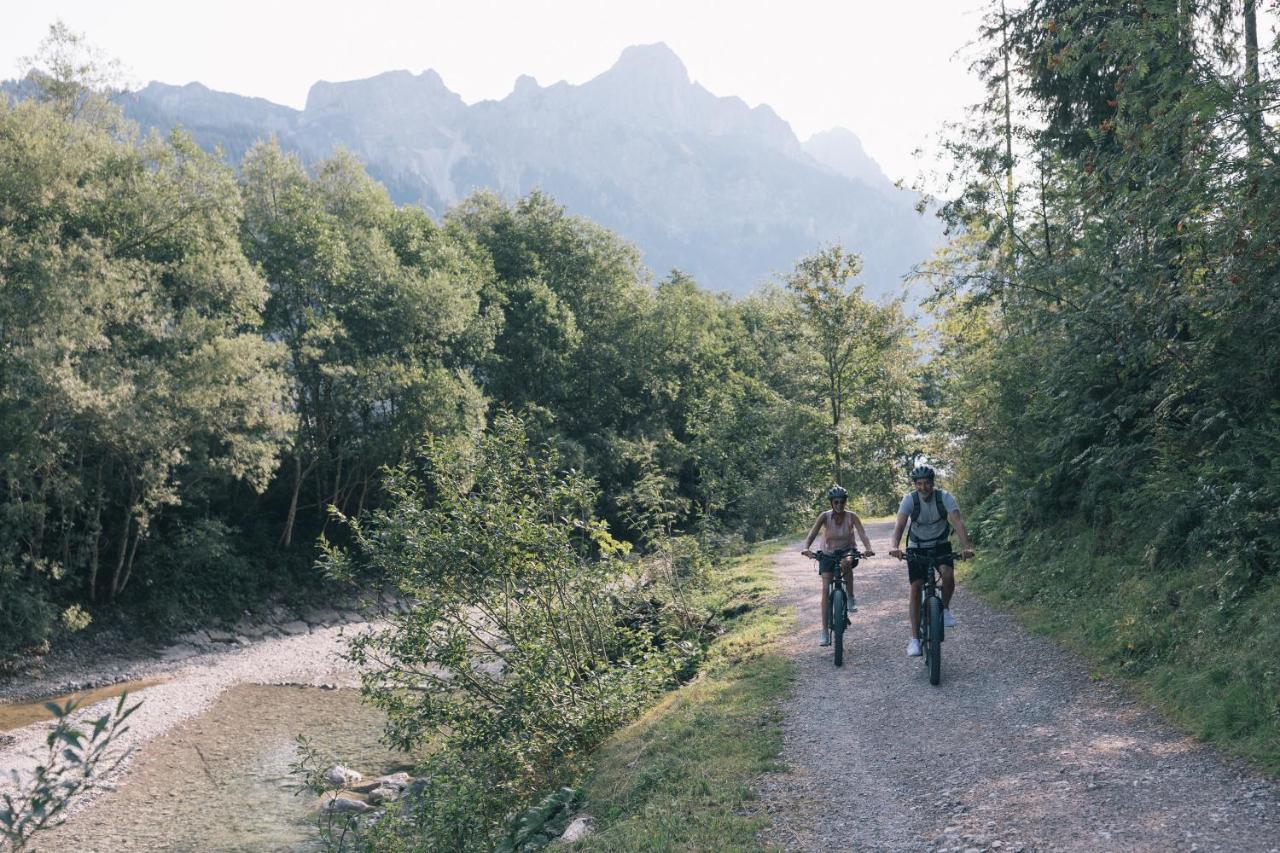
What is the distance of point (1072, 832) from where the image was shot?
5.76 m

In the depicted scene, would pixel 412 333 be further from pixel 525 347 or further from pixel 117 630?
pixel 117 630

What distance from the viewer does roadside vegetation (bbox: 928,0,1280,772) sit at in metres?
8.23

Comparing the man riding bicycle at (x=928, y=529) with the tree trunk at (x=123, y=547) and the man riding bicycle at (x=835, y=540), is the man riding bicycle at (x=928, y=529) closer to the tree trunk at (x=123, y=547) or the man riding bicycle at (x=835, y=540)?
the man riding bicycle at (x=835, y=540)

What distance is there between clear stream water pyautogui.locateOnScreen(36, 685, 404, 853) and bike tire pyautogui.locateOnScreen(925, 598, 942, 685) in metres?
7.34

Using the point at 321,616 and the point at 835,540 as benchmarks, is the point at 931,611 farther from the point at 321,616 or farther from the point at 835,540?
the point at 321,616

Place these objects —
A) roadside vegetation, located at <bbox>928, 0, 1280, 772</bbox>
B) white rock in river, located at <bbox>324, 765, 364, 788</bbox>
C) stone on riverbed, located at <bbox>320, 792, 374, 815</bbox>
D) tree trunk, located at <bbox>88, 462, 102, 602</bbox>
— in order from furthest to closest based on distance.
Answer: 1. tree trunk, located at <bbox>88, 462, 102, 602</bbox>
2. white rock in river, located at <bbox>324, 765, 364, 788</bbox>
3. stone on riverbed, located at <bbox>320, 792, 374, 815</bbox>
4. roadside vegetation, located at <bbox>928, 0, 1280, 772</bbox>

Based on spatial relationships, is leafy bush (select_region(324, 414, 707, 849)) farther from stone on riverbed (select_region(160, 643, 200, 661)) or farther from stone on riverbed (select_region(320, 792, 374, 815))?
stone on riverbed (select_region(160, 643, 200, 661))

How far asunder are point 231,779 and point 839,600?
36.1 ft

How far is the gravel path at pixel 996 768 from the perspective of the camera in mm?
5805

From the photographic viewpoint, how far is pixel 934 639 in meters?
9.49

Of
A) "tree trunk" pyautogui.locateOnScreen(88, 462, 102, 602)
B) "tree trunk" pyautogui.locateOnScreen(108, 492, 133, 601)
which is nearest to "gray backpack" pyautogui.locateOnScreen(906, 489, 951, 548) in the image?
"tree trunk" pyautogui.locateOnScreen(88, 462, 102, 602)

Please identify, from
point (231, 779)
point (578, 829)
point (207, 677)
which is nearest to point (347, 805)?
point (231, 779)

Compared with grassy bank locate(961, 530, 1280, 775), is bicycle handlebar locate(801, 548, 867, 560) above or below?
above

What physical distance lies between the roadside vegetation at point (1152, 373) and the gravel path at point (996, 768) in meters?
0.49
